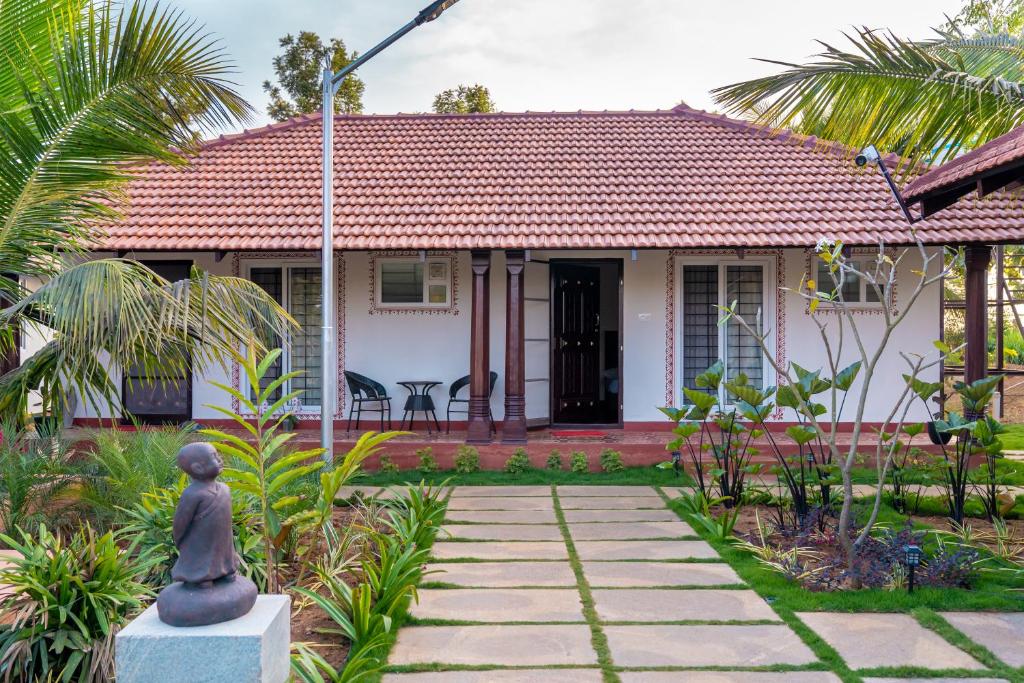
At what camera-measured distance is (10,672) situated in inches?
145

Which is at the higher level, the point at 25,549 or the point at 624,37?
the point at 624,37

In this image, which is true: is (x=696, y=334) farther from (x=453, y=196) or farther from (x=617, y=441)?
(x=453, y=196)

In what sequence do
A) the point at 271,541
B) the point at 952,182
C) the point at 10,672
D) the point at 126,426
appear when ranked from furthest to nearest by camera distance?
1. the point at 126,426
2. the point at 952,182
3. the point at 271,541
4. the point at 10,672

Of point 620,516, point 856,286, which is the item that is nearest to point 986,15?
point 856,286

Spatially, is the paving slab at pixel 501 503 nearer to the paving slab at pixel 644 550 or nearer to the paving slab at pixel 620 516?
the paving slab at pixel 620 516

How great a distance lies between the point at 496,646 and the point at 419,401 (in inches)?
252

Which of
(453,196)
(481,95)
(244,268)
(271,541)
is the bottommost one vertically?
(271,541)

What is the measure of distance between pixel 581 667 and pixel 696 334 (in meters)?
7.38

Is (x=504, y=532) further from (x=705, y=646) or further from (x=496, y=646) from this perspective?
(x=705, y=646)

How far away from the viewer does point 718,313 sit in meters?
10.7

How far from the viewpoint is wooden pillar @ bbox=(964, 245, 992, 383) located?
9.38m

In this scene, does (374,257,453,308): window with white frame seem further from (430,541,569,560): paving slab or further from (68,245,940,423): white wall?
(430,541,569,560): paving slab

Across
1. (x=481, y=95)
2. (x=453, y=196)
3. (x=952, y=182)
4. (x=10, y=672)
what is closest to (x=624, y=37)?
(x=453, y=196)

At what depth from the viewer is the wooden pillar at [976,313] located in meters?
9.38
